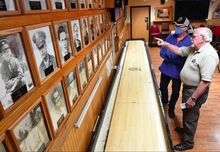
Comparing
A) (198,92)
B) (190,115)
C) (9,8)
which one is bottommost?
(190,115)

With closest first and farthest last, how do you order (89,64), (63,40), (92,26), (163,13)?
(63,40)
(89,64)
(92,26)
(163,13)

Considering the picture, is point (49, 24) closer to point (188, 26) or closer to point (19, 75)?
point (19, 75)

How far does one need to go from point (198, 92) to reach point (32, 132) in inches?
70.3

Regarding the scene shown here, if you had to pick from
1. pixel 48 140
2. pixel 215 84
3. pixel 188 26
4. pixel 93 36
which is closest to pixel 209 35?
pixel 188 26

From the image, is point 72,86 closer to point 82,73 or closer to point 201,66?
point 82,73

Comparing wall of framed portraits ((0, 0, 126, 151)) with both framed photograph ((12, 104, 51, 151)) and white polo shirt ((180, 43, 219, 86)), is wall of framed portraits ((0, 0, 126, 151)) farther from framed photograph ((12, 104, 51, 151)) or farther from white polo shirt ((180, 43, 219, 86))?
white polo shirt ((180, 43, 219, 86))

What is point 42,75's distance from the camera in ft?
3.08

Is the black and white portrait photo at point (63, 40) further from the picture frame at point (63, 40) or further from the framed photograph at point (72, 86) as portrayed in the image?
the framed photograph at point (72, 86)

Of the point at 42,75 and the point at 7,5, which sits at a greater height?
the point at 7,5

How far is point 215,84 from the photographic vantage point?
441cm

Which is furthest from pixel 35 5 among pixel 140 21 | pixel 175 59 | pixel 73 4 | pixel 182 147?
pixel 140 21

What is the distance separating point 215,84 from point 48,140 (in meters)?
4.57

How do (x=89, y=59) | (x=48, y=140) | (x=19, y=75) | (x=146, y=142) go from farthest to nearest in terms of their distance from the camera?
(x=89, y=59)
(x=146, y=142)
(x=48, y=140)
(x=19, y=75)

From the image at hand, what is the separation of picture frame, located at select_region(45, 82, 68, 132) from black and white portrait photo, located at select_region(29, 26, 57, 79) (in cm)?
13
